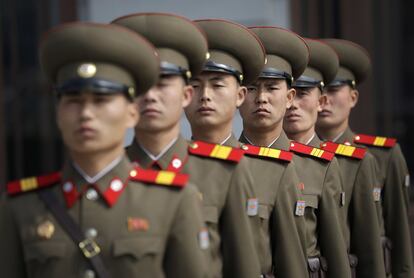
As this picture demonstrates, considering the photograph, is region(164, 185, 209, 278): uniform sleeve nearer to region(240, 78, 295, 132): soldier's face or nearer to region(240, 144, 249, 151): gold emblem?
region(240, 144, 249, 151): gold emblem

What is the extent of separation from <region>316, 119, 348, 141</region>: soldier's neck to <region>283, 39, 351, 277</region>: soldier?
44cm

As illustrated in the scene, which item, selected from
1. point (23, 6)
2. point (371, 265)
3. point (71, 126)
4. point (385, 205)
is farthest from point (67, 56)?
point (23, 6)

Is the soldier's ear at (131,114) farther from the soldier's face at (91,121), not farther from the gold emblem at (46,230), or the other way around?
the gold emblem at (46,230)

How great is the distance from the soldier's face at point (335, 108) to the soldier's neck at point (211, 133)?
182 cm

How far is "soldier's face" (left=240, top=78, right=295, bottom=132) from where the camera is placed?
16.6 ft

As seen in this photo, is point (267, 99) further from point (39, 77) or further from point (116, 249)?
point (39, 77)

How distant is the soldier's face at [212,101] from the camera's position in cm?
441

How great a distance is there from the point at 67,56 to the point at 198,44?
74cm

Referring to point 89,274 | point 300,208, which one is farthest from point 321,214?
point 89,274

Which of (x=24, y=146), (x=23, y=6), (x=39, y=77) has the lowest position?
(x=24, y=146)

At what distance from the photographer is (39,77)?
10.0 metres

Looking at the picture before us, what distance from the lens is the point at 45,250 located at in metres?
3.41

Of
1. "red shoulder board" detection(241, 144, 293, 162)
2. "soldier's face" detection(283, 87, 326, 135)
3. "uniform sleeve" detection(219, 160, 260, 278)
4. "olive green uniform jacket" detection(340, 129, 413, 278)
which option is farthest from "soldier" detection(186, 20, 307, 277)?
"olive green uniform jacket" detection(340, 129, 413, 278)

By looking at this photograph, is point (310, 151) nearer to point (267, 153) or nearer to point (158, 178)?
point (267, 153)
